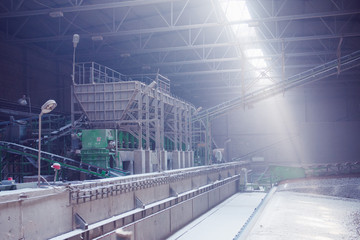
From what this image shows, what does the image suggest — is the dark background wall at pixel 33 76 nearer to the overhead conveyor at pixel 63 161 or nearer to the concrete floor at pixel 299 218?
the overhead conveyor at pixel 63 161

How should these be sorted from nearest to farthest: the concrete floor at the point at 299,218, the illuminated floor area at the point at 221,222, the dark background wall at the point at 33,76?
the concrete floor at the point at 299,218 < the illuminated floor area at the point at 221,222 < the dark background wall at the point at 33,76

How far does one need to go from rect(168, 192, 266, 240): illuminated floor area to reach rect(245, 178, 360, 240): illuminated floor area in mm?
3060

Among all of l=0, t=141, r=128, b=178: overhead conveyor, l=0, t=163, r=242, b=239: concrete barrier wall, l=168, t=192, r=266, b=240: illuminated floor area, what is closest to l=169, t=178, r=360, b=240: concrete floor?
l=168, t=192, r=266, b=240: illuminated floor area

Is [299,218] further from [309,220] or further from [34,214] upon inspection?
[34,214]

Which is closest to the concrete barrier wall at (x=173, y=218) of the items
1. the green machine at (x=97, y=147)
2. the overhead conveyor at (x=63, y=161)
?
the overhead conveyor at (x=63, y=161)

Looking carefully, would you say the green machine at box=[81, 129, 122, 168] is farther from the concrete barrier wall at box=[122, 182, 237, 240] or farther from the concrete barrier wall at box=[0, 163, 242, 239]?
the concrete barrier wall at box=[122, 182, 237, 240]

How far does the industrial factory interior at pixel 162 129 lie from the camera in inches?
378

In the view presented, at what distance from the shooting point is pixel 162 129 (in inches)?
890

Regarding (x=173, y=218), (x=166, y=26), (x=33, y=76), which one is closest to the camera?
(x=173, y=218)

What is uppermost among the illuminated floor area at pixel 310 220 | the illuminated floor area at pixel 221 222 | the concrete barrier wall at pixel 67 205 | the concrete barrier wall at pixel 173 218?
the concrete barrier wall at pixel 67 205

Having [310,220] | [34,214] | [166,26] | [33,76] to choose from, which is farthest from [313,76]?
[34,214]

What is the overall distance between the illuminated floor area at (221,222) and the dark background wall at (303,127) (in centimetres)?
1405

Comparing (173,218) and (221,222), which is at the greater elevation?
(173,218)

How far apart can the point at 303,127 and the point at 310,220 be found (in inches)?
1151
